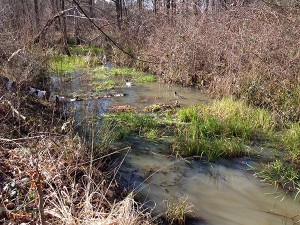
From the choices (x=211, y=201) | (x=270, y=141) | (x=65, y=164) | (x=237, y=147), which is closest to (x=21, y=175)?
(x=65, y=164)

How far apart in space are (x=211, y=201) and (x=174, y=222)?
790mm

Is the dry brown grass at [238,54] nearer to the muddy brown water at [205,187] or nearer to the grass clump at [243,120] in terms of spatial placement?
the grass clump at [243,120]

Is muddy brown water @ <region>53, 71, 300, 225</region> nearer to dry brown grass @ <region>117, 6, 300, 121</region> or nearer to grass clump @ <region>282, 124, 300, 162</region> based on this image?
grass clump @ <region>282, 124, 300, 162</region>

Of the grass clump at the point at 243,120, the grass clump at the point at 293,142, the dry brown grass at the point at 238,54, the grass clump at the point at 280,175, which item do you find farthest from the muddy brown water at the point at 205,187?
the dry brown grass at the point at 238,54

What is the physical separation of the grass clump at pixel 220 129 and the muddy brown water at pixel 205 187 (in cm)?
24

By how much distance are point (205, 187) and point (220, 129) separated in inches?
73.3

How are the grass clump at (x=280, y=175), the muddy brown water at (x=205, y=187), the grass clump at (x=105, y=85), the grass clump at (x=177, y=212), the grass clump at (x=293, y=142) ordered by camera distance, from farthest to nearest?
the grass clump at (x=105, y=85) < the grass clump at (x=293, y=142) < the grass clump at (x=280, y=175) < the muddy brown water at (x=205, y=187) < the grass clump at (x=177, y=212)

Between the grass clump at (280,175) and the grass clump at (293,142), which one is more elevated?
the grass clump at (293,142)

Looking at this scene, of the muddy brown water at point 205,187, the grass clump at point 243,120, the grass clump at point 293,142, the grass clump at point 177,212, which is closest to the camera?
the grass clump at point 177,212

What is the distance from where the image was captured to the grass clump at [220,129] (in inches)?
221

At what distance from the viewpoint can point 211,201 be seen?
4.40 m

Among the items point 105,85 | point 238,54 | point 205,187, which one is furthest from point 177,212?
point 105,85

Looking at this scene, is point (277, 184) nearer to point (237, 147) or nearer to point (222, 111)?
point (237, 147)

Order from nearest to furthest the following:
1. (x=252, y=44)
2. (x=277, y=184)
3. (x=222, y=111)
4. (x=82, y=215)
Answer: (x=82, y=215), (x=277, y=184), (x=222, y=111), (x=252, y=44)
